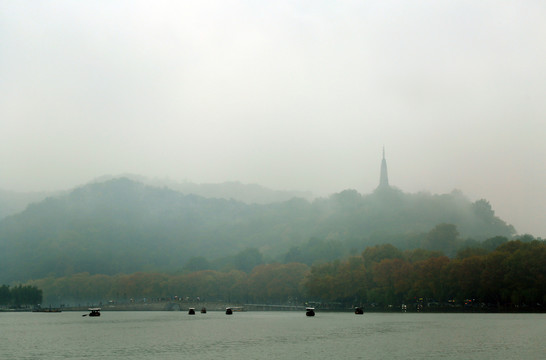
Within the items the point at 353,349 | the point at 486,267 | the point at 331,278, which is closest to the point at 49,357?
the point at 353,349

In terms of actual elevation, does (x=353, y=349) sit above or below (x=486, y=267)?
below

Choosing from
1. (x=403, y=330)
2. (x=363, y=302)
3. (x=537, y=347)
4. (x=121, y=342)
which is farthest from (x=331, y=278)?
(x=537, y=347)

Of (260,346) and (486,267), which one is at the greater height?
(486,267)

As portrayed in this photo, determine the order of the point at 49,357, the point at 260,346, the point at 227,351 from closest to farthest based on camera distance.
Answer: the point at 49,357
the point at 227,351
the point at 260,346

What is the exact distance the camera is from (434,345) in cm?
7475

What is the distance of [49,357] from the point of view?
68625 mm

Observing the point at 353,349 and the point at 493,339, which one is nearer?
the point at 353,349

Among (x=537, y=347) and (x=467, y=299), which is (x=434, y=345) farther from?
(x=467, y=299)

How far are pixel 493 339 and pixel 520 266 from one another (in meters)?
68.7

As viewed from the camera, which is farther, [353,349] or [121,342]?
[121,342]

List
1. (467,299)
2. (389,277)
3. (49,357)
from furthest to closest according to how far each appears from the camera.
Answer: (389,277) < (467,299) < (49,357)

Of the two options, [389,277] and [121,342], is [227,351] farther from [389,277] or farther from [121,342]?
[389,277]

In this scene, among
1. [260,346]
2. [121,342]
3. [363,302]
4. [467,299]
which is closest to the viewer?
[260,346]

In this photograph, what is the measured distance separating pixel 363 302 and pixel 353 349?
12586 centimetres
